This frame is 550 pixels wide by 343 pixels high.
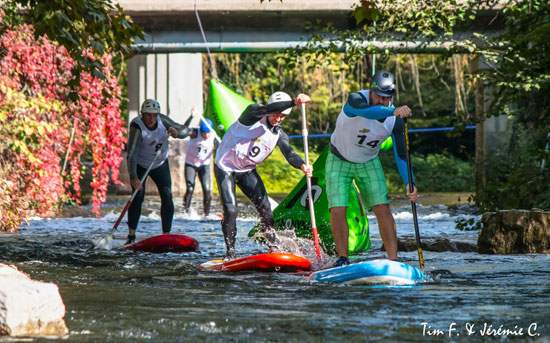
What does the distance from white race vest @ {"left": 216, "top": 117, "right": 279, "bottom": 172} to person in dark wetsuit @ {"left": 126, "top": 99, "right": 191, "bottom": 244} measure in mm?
2020

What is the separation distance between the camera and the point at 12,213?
11.6 m

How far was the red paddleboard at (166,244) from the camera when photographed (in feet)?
30.8

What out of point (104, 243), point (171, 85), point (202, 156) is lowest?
point (104, 243)

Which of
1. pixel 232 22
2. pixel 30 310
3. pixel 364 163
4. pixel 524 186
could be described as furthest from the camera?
pixel 232 22

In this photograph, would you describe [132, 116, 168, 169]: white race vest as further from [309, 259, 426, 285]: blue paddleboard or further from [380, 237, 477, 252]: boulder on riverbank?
[309, 259, 426, 285]: blue paddleboard

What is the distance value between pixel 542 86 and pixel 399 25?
86.3 inches

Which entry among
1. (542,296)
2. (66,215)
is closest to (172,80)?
(66,215)

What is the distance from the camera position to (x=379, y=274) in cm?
652

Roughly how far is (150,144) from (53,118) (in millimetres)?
3904

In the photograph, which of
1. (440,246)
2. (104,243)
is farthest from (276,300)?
(104,243)

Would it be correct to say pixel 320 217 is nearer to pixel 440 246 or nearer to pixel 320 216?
pixel 320 216

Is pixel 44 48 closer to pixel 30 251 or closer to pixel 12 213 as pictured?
pixel 12 213

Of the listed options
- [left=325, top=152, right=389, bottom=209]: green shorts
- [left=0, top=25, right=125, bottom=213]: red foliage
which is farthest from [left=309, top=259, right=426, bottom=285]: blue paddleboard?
[left=0, top=25, right=125, bottom=213]: red foliage

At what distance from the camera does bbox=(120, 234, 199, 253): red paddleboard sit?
9.39m
